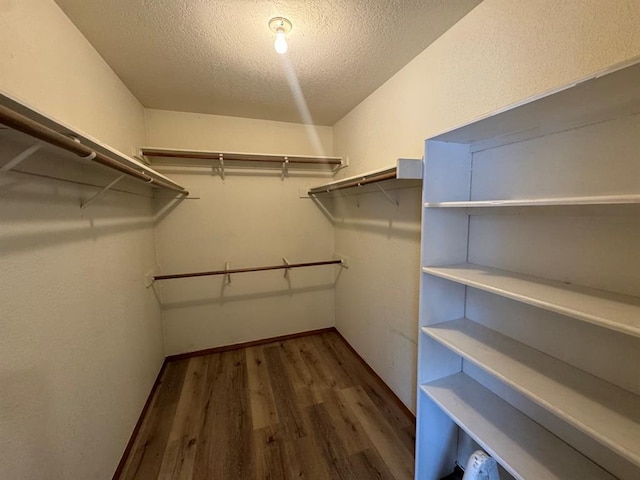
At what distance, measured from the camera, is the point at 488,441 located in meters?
1.02

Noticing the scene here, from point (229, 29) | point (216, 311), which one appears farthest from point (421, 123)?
point (216, 311)

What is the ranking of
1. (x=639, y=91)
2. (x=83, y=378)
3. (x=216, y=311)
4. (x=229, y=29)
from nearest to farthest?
(x=639, y=91), (x=83, y=378), (x=229, y=29), (x=216, y=311)

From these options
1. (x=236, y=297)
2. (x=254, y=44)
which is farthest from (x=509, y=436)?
(x=236, y=297)

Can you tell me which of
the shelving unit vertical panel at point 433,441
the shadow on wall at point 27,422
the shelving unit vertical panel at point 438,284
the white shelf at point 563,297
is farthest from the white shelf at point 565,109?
the shadow on wall at point 27,422

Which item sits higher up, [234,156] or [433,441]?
[234,156]

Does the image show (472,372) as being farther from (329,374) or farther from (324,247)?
(324,247)

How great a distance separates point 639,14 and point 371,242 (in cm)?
174

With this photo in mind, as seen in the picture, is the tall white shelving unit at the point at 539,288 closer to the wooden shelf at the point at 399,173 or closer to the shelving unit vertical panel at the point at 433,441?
the shelving unit vertical panel at the point at 433,441

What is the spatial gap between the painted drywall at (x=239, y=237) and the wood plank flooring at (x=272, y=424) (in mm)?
408

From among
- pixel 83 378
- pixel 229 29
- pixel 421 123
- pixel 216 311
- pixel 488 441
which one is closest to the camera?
pixel 488 441

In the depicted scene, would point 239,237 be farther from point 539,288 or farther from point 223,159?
point 539,288

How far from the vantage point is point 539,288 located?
0.94 meters

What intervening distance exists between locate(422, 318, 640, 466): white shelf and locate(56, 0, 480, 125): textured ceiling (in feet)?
5.19

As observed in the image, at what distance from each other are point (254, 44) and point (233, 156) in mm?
1042
